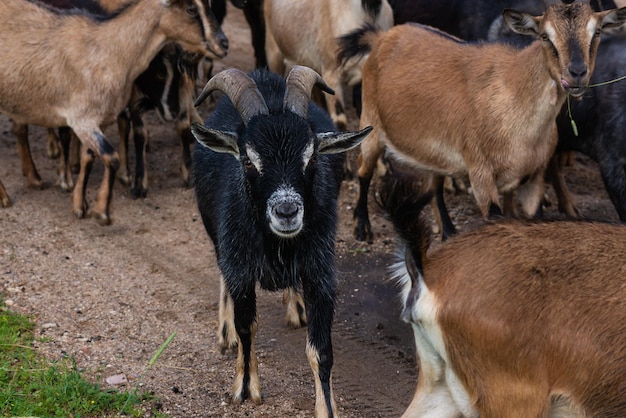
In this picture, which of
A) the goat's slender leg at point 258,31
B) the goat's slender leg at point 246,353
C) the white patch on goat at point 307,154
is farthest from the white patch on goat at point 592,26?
the goat's slender leg at point 258,31

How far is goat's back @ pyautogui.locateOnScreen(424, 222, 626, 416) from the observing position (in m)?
4.13

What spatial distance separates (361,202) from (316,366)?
10.0 feet

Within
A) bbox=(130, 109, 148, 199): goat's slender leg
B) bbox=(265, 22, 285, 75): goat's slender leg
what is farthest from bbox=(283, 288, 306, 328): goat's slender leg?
bbox=(265, 22, 285, 75): goat's slender leg

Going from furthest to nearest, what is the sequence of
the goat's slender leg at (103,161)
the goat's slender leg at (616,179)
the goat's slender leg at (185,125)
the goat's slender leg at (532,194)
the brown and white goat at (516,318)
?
1. the goat's slender leg at (185,125)
2. the goat's slender leg at (103,161)
3. the goat's slender leg at (616,179)
4. the goat's slender leg at (532,194)
5. the brown and white goat at (516,318)

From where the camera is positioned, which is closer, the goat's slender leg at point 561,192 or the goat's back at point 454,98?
the goat's back at point 454,98

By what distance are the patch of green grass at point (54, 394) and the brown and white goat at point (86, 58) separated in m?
2.64

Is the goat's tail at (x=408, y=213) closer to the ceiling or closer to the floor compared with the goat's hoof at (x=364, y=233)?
closer to the ceiling

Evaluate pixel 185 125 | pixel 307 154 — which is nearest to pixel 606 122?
pixel 307 154

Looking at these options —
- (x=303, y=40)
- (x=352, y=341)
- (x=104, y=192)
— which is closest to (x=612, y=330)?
(x=352, y=341)

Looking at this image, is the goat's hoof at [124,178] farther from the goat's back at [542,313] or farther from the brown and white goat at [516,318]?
the goat's back at [542,313]

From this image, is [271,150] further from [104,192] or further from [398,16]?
[398,16]

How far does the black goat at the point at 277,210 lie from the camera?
5.29m

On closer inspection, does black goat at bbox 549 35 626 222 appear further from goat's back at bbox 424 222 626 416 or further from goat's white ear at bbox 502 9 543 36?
goat's back at bbox 424 222 626 416

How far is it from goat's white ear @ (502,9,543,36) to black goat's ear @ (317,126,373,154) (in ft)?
6.30
